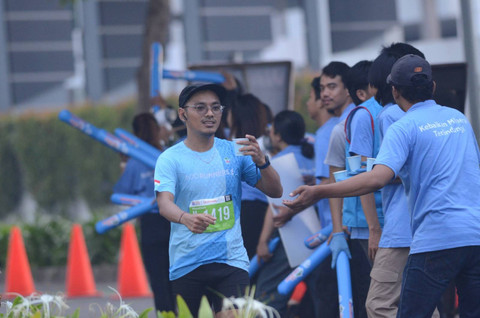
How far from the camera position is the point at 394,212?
5.24 m

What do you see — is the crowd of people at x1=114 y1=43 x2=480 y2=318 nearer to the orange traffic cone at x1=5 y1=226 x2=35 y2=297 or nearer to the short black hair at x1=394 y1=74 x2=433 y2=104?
the short black hair at x1=394 y1=74 x2=433 y2=104

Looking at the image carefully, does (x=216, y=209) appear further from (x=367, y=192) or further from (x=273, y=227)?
(x=273, y=227)

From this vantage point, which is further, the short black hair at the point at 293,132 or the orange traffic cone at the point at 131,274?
the orange traffic cone at the point at 131,274

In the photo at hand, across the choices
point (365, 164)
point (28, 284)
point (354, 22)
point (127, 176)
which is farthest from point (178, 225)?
point (354, 22)

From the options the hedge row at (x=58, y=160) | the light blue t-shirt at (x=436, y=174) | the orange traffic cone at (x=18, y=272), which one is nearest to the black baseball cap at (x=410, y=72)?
the light blue t-shirt at (x=436, y=174)

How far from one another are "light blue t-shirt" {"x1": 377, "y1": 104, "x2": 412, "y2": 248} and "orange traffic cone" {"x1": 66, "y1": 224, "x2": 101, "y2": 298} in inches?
316

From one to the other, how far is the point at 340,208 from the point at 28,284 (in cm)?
789

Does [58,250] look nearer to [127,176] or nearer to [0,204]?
[127,176]

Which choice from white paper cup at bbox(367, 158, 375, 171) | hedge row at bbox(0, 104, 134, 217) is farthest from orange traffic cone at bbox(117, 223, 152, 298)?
hedge row at bbox(0, 104, 134, 217)

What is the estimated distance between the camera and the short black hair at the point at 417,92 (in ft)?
16.0

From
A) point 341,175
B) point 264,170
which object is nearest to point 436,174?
point 341,175

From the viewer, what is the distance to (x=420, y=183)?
4801 mm

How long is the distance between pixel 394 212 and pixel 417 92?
0.70 m

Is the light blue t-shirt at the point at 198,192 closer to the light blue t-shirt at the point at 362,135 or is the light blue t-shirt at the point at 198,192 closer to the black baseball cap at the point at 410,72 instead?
the light blue t-shirt at the point at 362,135
